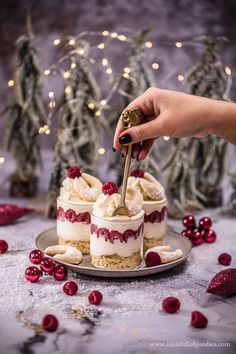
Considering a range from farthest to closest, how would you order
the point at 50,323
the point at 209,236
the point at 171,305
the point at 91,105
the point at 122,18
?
the point at 122,18
the point at 91,105
the point at 209,236
the point at 171,305
the point at 50,323

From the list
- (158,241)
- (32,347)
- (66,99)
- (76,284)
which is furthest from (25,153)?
(32,347)

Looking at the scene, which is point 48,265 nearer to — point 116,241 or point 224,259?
point 116,241

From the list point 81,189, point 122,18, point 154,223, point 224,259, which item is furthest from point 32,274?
point 122,18

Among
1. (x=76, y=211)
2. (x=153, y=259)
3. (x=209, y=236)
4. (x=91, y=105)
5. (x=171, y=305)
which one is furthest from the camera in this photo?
(x=91, y=105)

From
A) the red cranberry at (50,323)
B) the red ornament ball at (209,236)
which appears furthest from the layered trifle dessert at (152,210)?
the red cranberry at (50,323)

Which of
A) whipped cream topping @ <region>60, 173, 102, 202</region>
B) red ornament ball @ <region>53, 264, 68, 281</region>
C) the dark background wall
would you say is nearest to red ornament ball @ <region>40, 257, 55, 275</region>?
red ornament ball @ <region>53, 264, 68, 281</region>

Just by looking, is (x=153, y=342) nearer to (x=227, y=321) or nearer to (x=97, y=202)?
(x=227, y=321)
